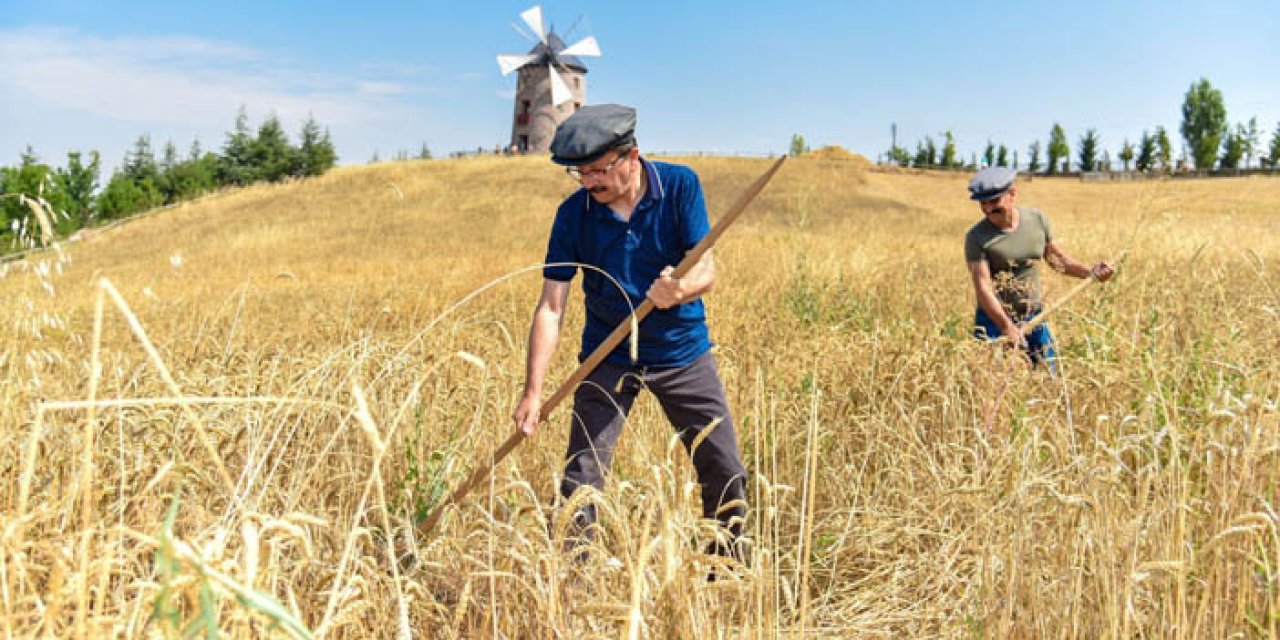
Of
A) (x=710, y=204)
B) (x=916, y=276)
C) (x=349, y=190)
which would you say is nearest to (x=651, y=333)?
(x=916, y=276)

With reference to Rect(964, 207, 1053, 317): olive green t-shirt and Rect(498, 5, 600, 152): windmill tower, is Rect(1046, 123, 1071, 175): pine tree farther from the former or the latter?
Rect(964, 207, 1053, 317): olive green t-shirt

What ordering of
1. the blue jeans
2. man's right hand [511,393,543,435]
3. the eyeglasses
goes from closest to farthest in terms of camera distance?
man's right hand [511,393,543,435]
the eyeglasses
the blue jeans

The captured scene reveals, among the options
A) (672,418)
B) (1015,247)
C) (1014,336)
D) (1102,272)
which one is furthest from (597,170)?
(1015,247)

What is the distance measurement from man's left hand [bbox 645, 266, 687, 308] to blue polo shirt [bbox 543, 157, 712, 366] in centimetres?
46

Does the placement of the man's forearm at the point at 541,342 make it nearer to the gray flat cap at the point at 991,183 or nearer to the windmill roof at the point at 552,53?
the gray flat cap at the point at 991,183

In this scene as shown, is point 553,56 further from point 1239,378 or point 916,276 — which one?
point 1239,378

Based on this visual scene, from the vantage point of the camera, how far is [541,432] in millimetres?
3525

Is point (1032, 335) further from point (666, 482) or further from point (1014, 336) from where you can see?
point (666, 482)

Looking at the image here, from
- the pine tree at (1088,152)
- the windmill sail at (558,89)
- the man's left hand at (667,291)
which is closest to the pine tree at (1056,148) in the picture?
the pine tree at (1088,152)

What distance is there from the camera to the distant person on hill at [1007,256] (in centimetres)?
423

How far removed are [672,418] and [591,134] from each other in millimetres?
1025

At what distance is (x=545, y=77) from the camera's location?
1783 inches

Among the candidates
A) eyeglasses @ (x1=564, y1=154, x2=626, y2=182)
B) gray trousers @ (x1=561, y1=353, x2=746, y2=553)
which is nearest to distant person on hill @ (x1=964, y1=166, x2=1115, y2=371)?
gray trousers @ (x1=561, y1=353, x2=746, y2=553)

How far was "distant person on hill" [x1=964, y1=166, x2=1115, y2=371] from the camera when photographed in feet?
13.9
